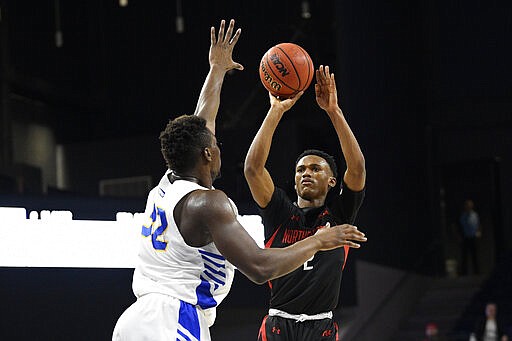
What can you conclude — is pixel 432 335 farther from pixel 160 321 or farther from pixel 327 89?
pixel 160 321

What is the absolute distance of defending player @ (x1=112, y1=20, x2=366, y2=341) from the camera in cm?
353

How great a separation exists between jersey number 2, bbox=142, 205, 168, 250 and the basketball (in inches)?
78.4

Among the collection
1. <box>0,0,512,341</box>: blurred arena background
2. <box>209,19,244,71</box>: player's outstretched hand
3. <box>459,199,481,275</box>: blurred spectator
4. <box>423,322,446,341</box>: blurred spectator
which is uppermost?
<box>209,19,244,71</box>: player's outstretched hand

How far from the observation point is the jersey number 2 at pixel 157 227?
12.2 feet

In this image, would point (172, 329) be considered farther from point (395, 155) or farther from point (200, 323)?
point (395, 155)

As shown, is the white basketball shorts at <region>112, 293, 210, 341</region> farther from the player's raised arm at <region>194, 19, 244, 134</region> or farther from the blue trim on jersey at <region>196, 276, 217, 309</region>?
the player's raised arm at <region>194, 19, 244, 134</region>

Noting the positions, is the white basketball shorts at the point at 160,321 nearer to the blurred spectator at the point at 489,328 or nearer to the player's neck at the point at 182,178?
the player's neck at the point at 182,178

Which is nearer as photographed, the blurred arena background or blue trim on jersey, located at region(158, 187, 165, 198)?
blue trim on jersey, located at region(158, 187, 165, 198)

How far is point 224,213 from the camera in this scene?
3523mm

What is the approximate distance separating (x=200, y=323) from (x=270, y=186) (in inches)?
67.8

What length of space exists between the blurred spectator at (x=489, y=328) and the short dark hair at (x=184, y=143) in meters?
9.29

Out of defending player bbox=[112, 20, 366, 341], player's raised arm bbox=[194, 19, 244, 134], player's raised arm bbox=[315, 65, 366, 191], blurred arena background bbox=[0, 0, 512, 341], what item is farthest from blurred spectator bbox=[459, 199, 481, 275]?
defending player bbox=[112, 20, 366, 341]

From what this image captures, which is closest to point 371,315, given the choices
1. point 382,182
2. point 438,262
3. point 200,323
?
point 382,182

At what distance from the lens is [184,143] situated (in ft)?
12.3
